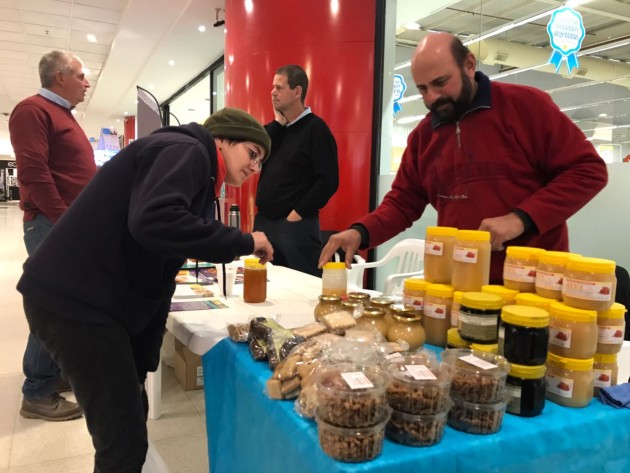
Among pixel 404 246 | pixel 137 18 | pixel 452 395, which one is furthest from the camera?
pixel 137 18

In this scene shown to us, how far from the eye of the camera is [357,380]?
83cm

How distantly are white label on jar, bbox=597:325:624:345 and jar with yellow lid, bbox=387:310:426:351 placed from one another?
14.8 inches

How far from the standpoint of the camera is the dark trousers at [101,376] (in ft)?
4.05

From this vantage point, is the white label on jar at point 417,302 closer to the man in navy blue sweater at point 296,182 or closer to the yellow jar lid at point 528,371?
the yellow jar lid at point 528,371

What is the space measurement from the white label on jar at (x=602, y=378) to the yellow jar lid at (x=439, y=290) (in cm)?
35

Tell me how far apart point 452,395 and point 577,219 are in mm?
2730

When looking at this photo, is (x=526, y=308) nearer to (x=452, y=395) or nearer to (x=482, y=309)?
(x=482, y=309)

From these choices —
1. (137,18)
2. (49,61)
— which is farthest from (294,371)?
(137,18)

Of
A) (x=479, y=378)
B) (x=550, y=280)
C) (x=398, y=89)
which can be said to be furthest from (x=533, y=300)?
(x=398, y=89)

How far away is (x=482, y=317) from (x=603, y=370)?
0.89ft

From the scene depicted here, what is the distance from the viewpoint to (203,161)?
1222 millimetres

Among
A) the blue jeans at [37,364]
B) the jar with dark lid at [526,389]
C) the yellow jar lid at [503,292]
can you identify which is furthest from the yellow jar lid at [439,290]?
the blue jeans at [37,364]

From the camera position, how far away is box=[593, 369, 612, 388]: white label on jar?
1026 mm

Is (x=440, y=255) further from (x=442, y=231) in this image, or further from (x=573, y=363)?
(x=573, y=363)
